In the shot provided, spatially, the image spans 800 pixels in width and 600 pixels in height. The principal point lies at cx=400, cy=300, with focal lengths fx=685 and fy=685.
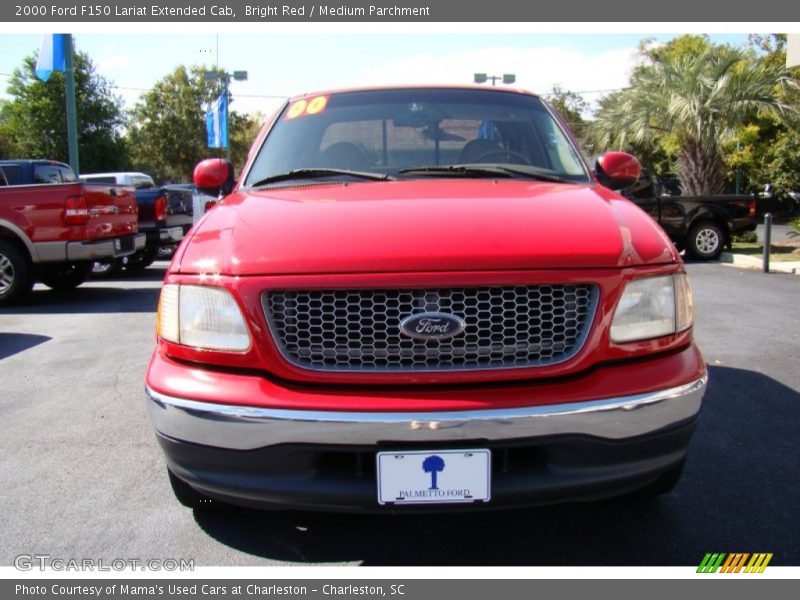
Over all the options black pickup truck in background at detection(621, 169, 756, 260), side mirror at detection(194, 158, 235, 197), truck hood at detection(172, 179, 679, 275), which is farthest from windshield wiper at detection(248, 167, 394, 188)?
black pickup truck in background at detection(621, 169, 756, 260)

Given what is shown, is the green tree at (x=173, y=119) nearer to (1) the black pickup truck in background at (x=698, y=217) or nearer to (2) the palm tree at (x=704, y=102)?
(2) the palm tree at (x=704, y=102)

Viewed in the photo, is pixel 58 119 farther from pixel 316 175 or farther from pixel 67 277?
pixel 316 175

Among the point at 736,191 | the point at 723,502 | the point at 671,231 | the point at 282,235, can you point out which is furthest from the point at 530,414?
the point at 736,191

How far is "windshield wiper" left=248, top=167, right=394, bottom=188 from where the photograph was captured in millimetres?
3006

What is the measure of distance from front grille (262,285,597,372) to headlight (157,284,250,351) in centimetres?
12

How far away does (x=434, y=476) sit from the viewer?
202 centimetres

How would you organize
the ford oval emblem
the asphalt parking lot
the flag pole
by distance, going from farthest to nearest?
the flag pole → the asphalt parking lot → the ford oval emblem

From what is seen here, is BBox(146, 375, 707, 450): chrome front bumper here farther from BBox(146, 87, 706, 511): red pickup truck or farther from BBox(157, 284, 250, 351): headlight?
BBox(157, 284, 250, 351): headlight

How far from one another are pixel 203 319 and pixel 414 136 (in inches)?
63.3

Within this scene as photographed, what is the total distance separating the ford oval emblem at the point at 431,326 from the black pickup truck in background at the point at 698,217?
11.2 m

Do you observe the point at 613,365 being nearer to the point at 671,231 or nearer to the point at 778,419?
the point at 778,419

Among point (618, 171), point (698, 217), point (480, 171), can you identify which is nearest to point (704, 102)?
point (698, 217)

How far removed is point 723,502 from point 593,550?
73 cm

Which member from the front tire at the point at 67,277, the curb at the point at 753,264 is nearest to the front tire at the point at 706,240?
the curb at the point at 753,264
